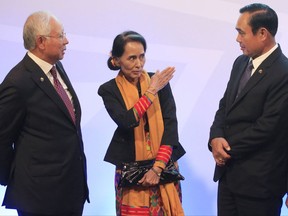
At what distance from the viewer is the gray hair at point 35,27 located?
7.08 ft

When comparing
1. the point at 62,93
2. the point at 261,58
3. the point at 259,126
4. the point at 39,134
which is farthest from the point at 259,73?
the point at 39,134

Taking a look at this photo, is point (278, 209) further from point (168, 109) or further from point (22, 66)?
point (22, 66)

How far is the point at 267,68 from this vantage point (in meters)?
2.26

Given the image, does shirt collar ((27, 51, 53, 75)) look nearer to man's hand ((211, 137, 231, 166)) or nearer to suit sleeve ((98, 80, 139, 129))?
suit sleeve ((98, 80, 139, 129))

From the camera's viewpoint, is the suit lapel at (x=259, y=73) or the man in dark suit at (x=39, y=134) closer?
the man in dark suit at (x=39, y=134)

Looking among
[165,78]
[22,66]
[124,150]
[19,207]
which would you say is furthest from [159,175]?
[22,66]

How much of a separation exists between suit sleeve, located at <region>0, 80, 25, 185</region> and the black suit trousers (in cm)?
111

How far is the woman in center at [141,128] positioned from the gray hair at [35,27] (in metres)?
0.43

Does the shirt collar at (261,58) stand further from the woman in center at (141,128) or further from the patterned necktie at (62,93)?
the patterned necktie at (62,93)

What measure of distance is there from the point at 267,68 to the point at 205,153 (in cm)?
124

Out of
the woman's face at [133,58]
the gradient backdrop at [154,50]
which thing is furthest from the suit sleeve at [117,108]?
the gradient backdrop at [154,50]

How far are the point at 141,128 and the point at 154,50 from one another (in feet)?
3.09

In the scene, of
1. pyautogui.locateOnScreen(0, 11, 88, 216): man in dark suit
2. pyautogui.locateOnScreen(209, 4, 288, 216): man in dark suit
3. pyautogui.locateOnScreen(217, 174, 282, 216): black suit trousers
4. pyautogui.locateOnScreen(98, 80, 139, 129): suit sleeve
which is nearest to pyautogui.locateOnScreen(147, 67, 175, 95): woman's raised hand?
pyautogui.locateOnScreen(98, 80, 139, 129): suit sleeve

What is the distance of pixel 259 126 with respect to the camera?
7.29 ft
